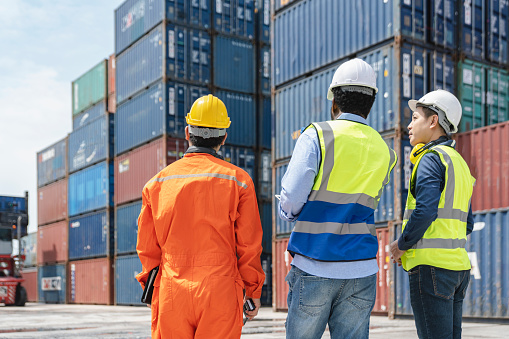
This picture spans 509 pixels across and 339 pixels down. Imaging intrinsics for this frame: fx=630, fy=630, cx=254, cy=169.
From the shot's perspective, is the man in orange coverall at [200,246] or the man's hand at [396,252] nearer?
the man in orange coverall at [200,246]

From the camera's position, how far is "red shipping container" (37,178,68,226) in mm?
32812

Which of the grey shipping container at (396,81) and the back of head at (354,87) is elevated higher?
the grey shipping container at (396,81)

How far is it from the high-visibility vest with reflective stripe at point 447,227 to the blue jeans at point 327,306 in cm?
53

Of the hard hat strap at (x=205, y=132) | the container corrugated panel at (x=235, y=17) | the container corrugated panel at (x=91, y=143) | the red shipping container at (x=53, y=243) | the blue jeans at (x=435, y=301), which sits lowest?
the red shipping container at (x=53, y=243)

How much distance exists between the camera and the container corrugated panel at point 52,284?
105 ft

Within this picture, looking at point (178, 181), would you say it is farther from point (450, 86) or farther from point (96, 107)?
point (96, 107)

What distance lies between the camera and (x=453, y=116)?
3670 mm

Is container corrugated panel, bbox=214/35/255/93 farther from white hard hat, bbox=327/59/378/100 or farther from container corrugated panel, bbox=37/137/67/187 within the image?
white hard hat, bbox=327/59/378/100

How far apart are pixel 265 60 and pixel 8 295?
14.4 m

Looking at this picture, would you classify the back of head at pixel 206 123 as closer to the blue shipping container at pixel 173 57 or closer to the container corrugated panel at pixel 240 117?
the blue shipping container at pixel 173 57

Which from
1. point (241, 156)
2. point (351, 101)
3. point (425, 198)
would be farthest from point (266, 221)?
point (351, 101)

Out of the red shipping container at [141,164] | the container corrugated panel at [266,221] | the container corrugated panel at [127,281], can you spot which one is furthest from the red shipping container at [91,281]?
the container corrugated panel at [266,221]

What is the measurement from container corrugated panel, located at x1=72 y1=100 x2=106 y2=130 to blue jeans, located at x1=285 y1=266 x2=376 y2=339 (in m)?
26.8

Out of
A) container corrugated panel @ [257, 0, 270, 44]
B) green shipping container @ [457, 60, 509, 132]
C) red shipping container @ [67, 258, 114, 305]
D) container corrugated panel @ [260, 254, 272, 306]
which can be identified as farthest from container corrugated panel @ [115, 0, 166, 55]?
green shipping container @ [457, 60, 509, 132]
